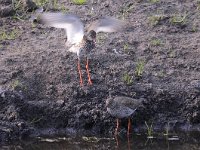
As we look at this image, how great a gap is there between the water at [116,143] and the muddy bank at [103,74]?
6.9 inches

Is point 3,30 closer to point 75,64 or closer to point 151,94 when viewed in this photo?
point 75,64

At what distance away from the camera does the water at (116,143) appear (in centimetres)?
741

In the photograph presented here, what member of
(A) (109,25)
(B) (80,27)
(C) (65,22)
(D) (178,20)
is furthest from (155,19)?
(C) (65,22)

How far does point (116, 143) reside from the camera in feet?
24.6

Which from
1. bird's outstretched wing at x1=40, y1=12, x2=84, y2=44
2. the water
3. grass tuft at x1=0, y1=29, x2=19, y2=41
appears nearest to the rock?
grass tuft at x1=0, y1=29, x2=19, y2=41

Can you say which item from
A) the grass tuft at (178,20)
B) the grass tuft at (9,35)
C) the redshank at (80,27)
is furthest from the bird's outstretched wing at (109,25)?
the grass tuft at (9,35)

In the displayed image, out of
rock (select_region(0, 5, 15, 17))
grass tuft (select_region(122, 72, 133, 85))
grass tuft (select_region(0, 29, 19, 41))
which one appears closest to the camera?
grass tuft (select_region(122, 72, 133, 85))

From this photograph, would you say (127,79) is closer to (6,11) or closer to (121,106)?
(121,106)

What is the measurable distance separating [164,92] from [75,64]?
1.40 meters

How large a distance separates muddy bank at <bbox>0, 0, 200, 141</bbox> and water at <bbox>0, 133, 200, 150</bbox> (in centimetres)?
18

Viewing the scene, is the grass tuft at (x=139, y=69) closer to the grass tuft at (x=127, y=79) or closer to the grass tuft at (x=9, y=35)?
the grass tuft at (x=127, y=79)

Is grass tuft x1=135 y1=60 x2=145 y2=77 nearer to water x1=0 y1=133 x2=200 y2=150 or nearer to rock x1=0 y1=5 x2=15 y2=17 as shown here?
water x1=0 y1=133 x2=200 y2=150

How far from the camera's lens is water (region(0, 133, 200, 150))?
741cm

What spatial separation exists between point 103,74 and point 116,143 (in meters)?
1.27
